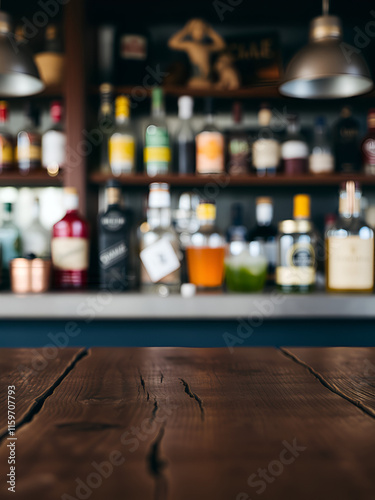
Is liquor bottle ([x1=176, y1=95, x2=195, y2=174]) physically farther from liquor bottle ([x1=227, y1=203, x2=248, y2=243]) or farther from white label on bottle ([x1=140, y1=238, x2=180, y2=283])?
white label on bottle ([x1=140, y1=238, x2=180, y2=283])

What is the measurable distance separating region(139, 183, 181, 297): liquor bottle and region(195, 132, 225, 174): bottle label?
0.25 metres

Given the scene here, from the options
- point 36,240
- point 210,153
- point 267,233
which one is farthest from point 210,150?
point 36,240

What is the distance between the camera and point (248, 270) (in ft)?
5.18

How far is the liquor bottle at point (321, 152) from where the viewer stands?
1.79 m

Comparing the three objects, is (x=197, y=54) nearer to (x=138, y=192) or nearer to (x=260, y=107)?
(x=260, y=107)

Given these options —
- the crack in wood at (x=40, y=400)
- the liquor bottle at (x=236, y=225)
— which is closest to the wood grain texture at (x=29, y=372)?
the crack in wood at (x=40, y=400)

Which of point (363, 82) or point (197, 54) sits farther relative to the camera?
point (197, 54)

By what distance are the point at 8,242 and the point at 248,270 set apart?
842 mm

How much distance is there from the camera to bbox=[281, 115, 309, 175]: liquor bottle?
1.78m

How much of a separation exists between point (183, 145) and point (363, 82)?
645 millimetres

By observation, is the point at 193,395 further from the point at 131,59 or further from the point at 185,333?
the point at 131,59

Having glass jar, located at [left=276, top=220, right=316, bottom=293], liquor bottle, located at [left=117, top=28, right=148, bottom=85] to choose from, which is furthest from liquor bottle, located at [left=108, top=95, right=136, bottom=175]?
glass jar, located at [left=276, top=220, right=316, bottom=293]

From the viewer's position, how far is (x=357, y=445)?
0.32 meters

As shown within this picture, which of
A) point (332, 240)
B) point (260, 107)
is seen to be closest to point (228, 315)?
point (332, 240)
